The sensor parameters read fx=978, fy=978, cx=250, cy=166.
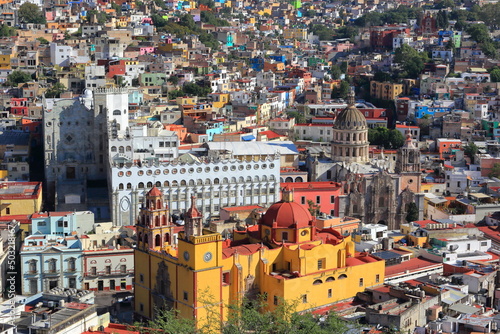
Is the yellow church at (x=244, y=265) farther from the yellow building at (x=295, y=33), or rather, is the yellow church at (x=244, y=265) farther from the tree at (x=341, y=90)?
the yellow building at (x=295, y=33)

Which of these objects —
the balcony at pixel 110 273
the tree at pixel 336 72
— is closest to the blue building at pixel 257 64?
the tree at pixel 336 72

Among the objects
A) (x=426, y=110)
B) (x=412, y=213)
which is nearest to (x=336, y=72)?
(x=426, y=110)

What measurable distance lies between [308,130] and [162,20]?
5054 cm

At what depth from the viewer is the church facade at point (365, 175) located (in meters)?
67.1

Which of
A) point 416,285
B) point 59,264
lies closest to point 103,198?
point 59,264

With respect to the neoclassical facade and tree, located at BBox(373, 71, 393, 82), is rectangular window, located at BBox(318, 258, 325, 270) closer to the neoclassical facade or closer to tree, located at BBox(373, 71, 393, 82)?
the neoclassical facade

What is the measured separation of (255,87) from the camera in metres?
102

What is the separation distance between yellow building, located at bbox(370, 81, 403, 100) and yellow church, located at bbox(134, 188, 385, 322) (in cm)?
5383

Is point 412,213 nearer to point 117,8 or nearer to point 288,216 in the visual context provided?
point 288,216

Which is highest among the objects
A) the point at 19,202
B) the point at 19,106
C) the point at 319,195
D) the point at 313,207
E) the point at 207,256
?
the point at 19,106

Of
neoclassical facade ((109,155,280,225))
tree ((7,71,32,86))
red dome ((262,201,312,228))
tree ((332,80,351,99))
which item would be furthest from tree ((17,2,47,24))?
red dome ((262,201,312,228))

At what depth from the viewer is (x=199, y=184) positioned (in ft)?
207

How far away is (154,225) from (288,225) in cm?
669

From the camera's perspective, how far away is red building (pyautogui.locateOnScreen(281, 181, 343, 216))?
6544 centimetres
